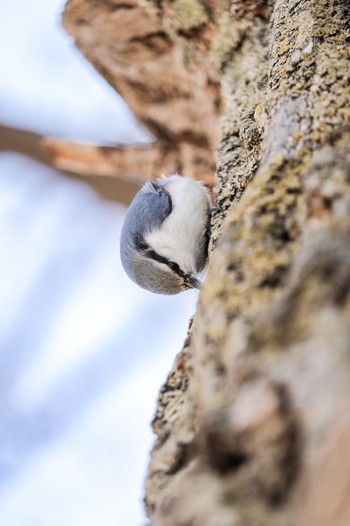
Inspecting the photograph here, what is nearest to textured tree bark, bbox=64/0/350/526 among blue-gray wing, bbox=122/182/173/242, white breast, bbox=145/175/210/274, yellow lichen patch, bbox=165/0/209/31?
yellow lichen patch, bbox=165/0/209/31

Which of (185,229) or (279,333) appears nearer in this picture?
(279,333)

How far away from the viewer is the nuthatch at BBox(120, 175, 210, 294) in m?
1.92

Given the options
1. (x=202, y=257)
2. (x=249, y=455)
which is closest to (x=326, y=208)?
(x=249, y=455)

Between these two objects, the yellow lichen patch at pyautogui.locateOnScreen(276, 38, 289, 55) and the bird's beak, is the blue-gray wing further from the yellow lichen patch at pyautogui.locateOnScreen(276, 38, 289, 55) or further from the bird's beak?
the yellow lichen patch at pyautogui.locateOnScreen(276, 38, 289, 55)

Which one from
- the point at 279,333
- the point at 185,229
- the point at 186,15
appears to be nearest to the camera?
the point at 279,333

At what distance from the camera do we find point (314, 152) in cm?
83

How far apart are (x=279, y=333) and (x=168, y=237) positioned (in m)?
1.39

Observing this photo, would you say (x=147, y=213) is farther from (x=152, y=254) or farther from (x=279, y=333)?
(x=279, y=333)

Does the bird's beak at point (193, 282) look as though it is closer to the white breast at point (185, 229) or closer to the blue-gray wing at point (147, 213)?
the white breast at point (185, 229)

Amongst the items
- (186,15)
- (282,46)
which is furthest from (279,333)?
(186,15)

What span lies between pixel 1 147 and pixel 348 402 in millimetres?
2445

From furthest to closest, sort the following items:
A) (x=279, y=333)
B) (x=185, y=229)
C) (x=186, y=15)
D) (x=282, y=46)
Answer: (x=185, y=229)
(x=186, y=15)
(x=282, y=46)
(x=279, y=333)

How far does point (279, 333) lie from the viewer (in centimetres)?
61

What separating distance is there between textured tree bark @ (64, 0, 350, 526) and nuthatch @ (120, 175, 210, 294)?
2.08ft
